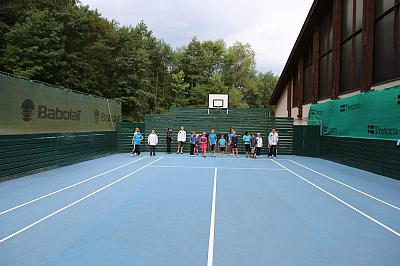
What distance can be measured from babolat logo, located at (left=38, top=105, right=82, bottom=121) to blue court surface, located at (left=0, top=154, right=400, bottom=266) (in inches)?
143

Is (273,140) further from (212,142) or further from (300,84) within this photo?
(300,84)

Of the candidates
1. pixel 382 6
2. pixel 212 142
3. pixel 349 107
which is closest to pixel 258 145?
pixel 212 142

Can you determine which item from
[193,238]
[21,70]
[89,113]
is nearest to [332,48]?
[89,113]

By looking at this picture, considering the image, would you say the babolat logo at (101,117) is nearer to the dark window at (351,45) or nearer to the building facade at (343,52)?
the building facade at (343,52)

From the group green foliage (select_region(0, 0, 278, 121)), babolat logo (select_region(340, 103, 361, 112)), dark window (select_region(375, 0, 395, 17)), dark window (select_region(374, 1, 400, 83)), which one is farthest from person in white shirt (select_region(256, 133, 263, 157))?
green foliage (select_region(0, 0, 278, 121))

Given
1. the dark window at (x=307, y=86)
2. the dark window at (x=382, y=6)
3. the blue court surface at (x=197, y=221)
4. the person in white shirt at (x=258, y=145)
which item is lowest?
the blue court surface at (x=197, y=221)

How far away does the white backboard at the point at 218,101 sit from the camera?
29312 mm

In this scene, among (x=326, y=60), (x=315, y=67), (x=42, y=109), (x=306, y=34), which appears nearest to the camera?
(x=42, y=109)

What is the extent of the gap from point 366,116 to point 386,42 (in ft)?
11.4

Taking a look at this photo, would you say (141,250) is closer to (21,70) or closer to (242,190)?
(242,190)

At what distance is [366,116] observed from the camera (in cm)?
1595

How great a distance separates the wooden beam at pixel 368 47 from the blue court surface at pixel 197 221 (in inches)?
247

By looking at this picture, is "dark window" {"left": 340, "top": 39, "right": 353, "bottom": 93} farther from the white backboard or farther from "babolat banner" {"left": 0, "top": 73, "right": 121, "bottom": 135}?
"babolat banner" {"left": 0, "top": 73, "right": 121, "bottom": 135}

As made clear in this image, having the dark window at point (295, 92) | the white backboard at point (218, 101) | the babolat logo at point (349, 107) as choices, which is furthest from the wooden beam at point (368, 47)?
the dark window at point (295, 92)
